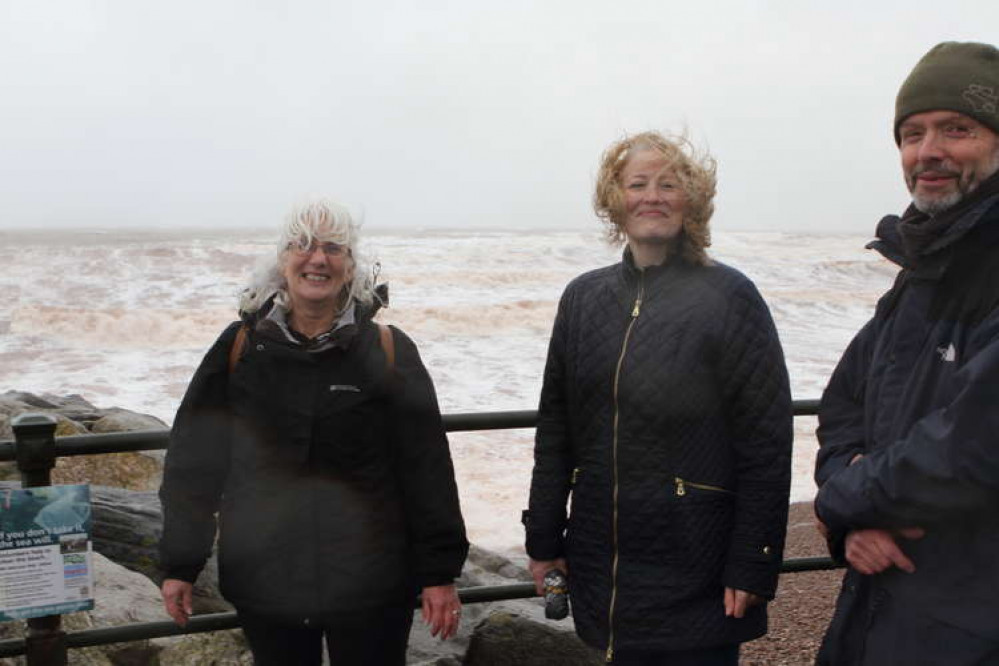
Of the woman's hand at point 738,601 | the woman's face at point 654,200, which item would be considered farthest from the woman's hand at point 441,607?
the woman's face at point 654,200

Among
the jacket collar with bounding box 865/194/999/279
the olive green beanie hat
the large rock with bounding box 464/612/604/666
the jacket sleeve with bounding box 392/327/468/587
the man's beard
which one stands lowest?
the large rock with bounding box 464/612/604/666

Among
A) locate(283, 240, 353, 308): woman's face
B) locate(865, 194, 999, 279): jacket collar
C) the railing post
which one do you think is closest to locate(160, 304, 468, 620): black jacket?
locate(283, 240, 353, 308): woman's face

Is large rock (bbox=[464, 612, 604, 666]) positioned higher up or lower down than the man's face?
lower down

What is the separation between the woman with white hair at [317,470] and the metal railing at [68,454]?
0.27 m

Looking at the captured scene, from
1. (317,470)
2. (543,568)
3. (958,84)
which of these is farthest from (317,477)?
(958,84)

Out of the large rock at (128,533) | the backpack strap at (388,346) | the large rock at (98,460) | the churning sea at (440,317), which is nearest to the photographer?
the backpack strap at (388,346)

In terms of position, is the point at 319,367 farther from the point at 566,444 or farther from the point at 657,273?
the point at 657,273

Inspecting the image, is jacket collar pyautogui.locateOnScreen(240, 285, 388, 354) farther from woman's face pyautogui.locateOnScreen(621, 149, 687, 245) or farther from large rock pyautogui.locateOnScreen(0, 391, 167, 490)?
large rock pyautogui.locateOnScreen(0, 391, 167, 490)

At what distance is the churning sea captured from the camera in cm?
1338

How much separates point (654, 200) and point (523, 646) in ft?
6.15

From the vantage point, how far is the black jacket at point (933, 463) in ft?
6.00

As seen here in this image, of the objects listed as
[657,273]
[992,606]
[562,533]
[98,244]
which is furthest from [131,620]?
[98,244]

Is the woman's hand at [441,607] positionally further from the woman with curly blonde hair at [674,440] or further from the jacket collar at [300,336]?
the jacket collar at [300,336]

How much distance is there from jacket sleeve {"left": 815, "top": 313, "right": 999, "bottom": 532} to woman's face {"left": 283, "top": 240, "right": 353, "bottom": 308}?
1377 millimetres
